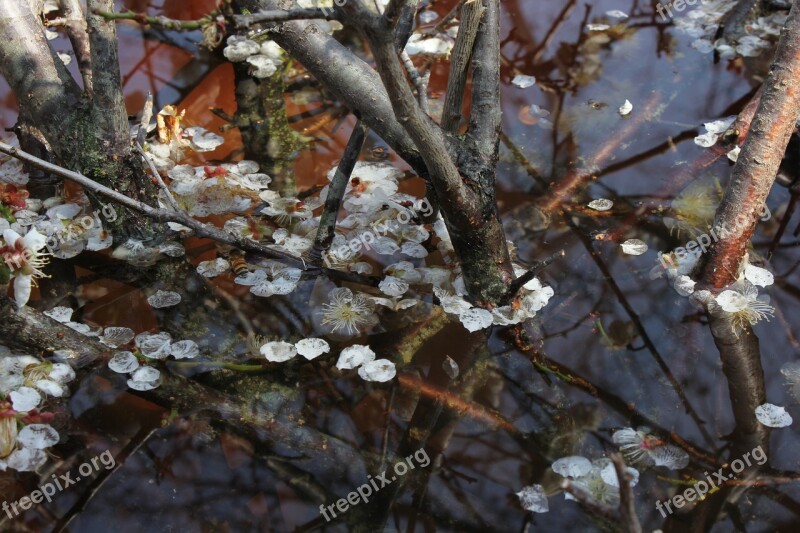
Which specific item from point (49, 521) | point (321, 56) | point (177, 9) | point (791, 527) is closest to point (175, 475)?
point (49, 521)

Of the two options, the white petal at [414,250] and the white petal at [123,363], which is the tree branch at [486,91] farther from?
the white petal at [123,363]

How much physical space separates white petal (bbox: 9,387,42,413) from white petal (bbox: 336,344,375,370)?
2.59ft

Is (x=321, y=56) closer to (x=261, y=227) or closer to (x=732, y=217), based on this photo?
(x=261, y=227)

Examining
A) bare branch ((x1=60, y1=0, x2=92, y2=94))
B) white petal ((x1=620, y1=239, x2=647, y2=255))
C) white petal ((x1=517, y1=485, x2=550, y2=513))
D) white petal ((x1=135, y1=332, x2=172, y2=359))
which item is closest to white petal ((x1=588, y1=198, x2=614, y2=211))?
white petal ((x1=620, y1=239, x2=647, y2=255))

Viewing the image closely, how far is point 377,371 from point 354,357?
0.26 ft

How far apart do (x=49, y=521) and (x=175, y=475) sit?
30 cm

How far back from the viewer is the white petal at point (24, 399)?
182 centimetres

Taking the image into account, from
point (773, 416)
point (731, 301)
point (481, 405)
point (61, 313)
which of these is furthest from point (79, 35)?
point (773, 416)

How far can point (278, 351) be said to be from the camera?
208 cm

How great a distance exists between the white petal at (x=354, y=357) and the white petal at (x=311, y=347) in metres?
0.05

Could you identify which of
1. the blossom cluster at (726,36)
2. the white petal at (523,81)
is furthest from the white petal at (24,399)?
the blossom cluster at (726,36)

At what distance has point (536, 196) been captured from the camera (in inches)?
103

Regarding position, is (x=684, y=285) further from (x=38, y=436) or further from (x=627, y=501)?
(x=38, y=436)

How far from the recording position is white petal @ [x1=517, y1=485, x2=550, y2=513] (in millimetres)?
1704
